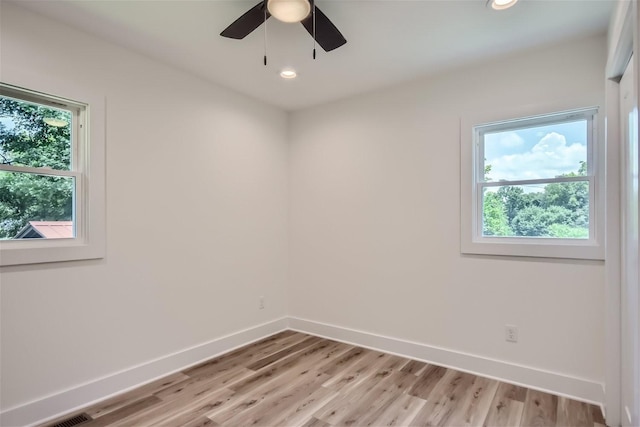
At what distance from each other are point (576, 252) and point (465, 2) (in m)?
1.82

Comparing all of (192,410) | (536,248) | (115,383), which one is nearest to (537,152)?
(536,248)

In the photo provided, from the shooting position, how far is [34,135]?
221cm

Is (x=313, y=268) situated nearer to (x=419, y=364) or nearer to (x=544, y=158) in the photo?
(x=419, y=364)

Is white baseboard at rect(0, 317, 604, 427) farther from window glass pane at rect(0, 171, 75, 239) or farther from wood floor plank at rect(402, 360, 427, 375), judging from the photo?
window glass pane at rect(0, 171, 75, 239)

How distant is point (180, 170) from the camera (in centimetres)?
293

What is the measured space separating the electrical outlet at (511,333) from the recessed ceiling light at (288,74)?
2.69 m

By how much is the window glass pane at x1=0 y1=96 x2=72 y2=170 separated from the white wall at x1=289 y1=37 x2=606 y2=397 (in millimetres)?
2209

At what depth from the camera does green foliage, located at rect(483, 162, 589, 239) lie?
2490 millimetres

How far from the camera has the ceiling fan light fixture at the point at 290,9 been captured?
1698 millimetres

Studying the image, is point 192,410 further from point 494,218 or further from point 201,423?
point 494,218

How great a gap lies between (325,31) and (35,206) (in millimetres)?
2114

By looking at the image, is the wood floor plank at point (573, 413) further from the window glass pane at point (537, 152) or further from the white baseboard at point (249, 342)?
the window glass pane at point (537, 152)

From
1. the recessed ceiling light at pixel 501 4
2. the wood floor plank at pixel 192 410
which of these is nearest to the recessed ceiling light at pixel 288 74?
the recessed ceiling light at pixel 501 4

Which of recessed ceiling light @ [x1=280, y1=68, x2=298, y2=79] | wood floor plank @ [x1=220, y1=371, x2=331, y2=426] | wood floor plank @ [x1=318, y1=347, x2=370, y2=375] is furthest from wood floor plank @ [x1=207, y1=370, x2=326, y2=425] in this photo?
recessed ceiling light @ [x1=280, y1=68, x2=298, y2=79]
